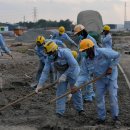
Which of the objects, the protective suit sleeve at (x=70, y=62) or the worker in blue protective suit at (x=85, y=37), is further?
the worker in blue protective suit at (x=85, y=37)

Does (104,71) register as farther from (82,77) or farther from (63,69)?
(63,69)

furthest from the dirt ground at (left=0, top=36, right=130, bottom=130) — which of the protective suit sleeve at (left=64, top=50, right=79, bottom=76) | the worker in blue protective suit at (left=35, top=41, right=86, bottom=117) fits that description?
the protective suit sleeve at (left=64, top=50, right=79, bottom=76)

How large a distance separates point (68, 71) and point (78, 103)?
3.47 ft

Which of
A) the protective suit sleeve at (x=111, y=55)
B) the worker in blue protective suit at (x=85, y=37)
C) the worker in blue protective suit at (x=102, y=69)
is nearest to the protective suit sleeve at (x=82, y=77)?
the worker in blue protective suit at (x=102, y=69)

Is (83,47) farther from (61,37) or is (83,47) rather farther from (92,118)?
(61,37)

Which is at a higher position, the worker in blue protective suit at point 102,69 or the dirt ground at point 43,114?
the worker in blue protective suit at point 102,69

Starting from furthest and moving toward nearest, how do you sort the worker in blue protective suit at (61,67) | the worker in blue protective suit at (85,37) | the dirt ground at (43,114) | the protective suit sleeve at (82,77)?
the worker in blue protective suit at (85,37), the protective suit sleeve at (82,77), the worker in blue protective suit at (61,67), the dirt ground at (43,114)

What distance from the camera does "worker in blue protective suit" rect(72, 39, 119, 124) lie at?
9656 mm

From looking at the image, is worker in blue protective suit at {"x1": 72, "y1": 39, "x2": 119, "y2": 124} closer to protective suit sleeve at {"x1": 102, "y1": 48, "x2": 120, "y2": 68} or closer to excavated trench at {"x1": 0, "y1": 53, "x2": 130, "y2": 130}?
protective suit sleeve at {"x1": 102, "y1": 48, "x2": 120, "y2": 68}

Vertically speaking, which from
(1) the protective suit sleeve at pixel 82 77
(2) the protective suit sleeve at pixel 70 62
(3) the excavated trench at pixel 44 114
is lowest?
(3) the excavated trench at pixel 44 114

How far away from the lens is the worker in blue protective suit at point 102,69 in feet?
31.7

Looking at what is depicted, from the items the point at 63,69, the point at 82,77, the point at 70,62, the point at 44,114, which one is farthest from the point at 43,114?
the point at 70,62

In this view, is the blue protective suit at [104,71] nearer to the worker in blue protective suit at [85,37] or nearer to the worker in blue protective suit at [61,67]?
the worker in blue protective suit at [61,67]

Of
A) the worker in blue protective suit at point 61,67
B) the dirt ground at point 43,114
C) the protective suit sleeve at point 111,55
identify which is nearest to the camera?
the protective suit sleeve at point 111,55
